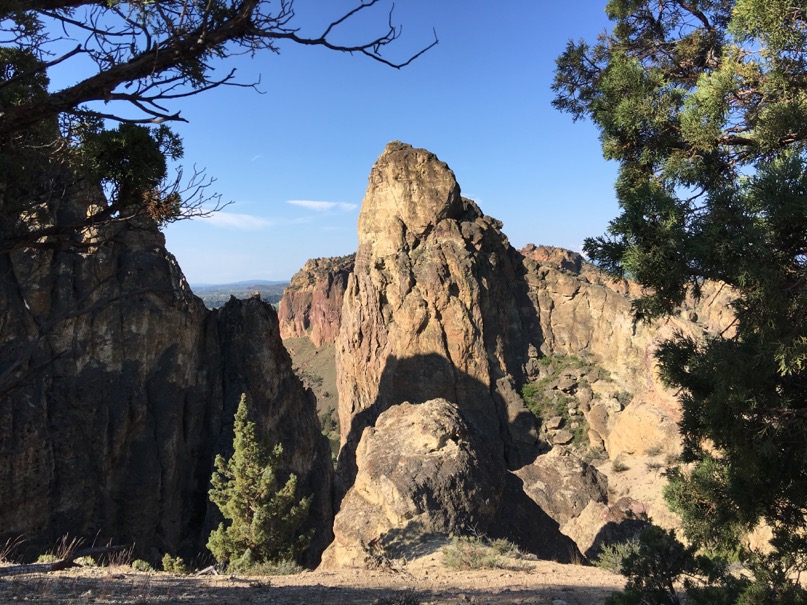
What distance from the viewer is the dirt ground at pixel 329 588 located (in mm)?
6418

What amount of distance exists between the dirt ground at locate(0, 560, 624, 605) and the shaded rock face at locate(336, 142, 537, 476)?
30.5 metres

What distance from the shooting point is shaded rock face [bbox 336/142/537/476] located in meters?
40.4

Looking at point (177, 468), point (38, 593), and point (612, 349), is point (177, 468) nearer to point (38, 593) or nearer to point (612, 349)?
point (38, 593)

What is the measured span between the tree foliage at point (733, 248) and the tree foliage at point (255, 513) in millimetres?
10437

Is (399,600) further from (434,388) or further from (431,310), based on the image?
(431,310)

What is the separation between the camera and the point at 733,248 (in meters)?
4.52

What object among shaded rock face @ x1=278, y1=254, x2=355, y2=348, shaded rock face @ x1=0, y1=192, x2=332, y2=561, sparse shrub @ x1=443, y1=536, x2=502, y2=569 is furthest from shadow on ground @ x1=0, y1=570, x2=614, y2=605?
shaded rock face @ x1=278, y1=254, x2=355, y2=348

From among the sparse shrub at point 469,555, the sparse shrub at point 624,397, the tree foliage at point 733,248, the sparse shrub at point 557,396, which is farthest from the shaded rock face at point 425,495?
the sparse shrub at point 624,397

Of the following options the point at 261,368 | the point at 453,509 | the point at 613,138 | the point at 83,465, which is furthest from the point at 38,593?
the point at 261,368

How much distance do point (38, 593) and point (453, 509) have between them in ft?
25.4

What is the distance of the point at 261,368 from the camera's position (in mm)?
26625

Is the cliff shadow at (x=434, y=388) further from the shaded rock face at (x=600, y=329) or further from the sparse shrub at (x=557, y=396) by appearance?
the shaded rock face at (x=600, y=329)

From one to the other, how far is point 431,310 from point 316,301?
6139cm

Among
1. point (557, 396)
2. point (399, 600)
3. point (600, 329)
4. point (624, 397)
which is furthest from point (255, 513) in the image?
point (600, 329)
